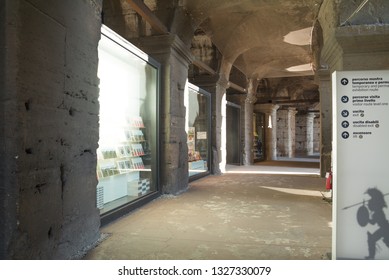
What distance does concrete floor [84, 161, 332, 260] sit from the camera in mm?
2965

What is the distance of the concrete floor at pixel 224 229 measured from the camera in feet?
9.73

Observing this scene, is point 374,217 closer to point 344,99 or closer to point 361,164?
point 361,164

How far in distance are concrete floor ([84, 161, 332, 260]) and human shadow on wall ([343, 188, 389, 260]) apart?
725 mm

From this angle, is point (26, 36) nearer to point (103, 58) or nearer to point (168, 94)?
point (103, 58)

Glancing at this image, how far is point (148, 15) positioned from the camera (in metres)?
5.08

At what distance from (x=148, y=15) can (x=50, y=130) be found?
Answer: 3.20 m

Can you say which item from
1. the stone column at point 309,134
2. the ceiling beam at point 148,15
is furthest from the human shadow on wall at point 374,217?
the stone column at point 309,134

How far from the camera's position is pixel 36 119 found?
2.35 m

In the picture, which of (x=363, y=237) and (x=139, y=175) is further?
(x=139, y=175)

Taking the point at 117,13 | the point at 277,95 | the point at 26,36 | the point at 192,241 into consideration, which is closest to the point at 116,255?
the point at 192,241

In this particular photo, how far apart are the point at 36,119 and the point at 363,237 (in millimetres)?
2448

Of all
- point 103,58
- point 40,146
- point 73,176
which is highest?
point 103,58

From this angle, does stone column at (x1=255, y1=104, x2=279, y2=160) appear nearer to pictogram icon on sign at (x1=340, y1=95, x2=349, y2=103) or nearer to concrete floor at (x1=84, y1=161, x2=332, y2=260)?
concrete floor at (x1=84, y1=161, x2=332, y2=260)

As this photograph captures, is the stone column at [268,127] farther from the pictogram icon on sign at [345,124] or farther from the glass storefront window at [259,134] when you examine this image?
the pictogram icon on sign at [345,124]
